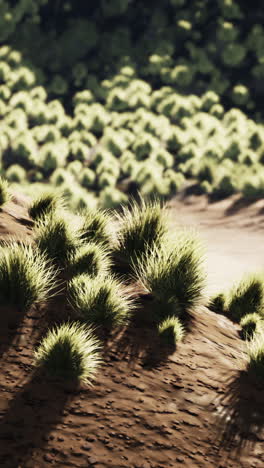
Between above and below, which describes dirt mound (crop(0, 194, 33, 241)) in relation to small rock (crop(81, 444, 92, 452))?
above

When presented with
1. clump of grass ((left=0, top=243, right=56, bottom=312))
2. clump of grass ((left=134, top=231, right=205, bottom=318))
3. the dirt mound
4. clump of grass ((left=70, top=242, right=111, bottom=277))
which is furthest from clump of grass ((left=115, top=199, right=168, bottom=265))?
clump of grass ((left=0, top=243, right=56, bottom=312))

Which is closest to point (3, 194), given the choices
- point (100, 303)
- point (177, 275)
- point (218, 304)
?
point (100, 303)

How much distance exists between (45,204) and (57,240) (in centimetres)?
100

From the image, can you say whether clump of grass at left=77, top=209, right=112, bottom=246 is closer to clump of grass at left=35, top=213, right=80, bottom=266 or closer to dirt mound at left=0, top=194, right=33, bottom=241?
clump of grass at left=35, top=213, right=80, bottom=266

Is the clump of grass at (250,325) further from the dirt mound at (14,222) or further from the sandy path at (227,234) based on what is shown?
the sandy path at (227,234)

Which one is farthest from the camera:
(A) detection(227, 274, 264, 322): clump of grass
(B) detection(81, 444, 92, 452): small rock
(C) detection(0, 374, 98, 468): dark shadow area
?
(A) detection(227, 274, 264, 322): clump of grass

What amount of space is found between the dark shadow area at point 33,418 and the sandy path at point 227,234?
493 cm

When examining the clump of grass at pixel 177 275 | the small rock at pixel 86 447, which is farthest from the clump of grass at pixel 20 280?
the small rock at pixel 86 447

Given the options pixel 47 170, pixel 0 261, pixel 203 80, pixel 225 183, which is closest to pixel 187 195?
pixel 225 183

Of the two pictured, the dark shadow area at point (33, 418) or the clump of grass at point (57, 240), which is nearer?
the dark shadow area at point (33, 418)

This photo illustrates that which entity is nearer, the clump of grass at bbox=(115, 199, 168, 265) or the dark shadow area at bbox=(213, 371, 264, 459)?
the dark shadow area at bbox=(213, 371, 264, 459)

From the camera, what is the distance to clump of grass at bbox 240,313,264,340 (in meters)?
5.28

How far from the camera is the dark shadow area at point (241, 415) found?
372cm

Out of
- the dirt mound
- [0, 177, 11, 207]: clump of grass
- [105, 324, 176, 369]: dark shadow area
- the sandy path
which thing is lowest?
[105, 324, 176, 369]: dark shadow area
